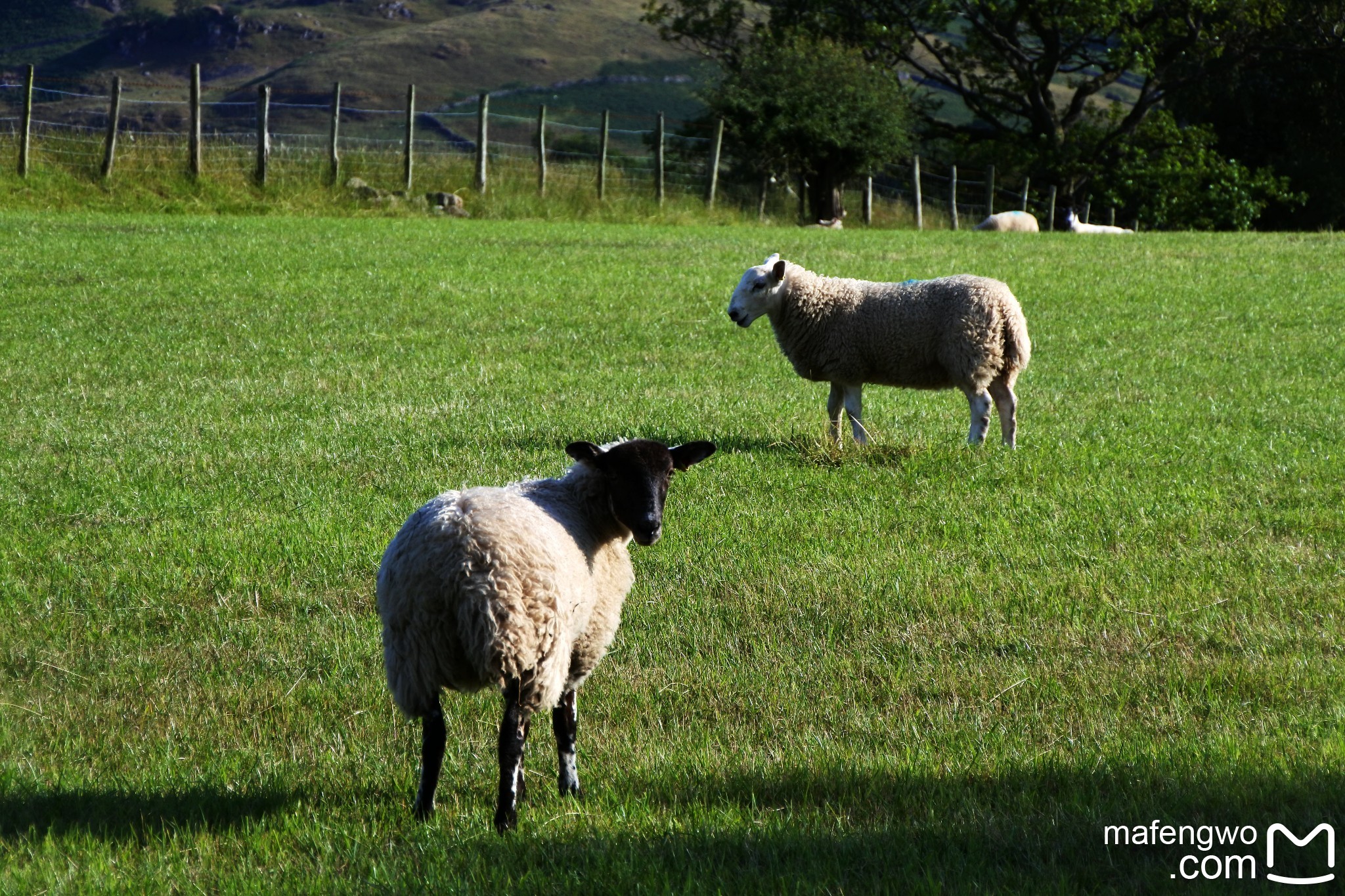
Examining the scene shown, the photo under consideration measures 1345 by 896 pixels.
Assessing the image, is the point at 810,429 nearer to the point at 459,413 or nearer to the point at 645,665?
the point at 459,413

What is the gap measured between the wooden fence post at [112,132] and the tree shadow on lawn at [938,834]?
81.2 feet

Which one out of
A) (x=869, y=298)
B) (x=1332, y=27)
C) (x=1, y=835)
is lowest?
(x=1, y=835)

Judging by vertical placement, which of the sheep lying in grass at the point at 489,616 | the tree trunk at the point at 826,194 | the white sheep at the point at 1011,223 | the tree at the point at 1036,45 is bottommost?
the sheep lying in grass at the point at 489,616

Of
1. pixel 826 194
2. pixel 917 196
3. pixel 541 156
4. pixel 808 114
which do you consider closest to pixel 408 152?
pixel 541 156

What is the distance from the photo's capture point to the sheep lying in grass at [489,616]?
12.7 feet

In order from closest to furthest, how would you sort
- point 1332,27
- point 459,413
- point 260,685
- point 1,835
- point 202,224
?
point 1,835 → point 260,685 → point 459,413 → point 202,224 → point 1332,27

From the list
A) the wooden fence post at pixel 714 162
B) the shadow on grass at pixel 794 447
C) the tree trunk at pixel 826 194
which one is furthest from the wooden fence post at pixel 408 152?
the shadow on grass at pixel 794 447

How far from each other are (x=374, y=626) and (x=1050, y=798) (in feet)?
10.4

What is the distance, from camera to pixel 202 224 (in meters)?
22.2

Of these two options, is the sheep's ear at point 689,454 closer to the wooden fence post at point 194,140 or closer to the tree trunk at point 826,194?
the wooden fence post at point 194,140

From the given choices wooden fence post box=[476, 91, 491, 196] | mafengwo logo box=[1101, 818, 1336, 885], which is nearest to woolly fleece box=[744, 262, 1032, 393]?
mafengwo logo box=[1101, 818, 1336, 885]

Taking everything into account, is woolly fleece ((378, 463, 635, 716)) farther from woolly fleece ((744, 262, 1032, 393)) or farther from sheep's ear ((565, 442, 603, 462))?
woolly fleece ((744, 262, 1032, 393))

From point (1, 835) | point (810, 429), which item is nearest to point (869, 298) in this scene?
point (810, 429)

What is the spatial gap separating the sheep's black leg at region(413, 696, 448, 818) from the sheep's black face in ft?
3.14
